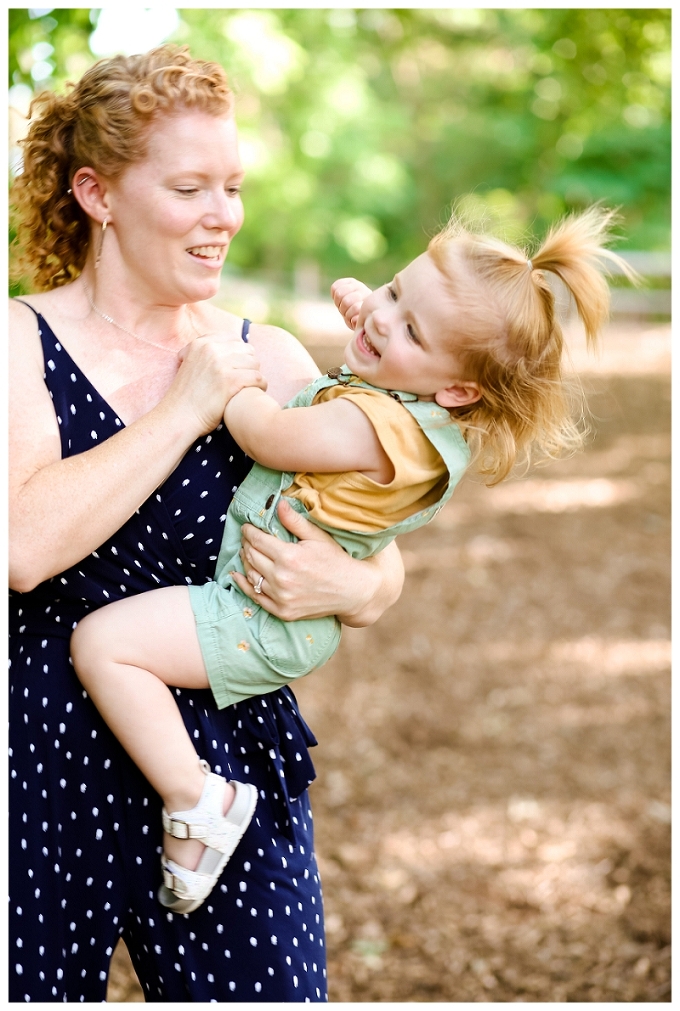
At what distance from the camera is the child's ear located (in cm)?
178

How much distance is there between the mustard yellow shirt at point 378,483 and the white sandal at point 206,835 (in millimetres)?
493

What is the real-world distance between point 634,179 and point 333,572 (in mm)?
20999

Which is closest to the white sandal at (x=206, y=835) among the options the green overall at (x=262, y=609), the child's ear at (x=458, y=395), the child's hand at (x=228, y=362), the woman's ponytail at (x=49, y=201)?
the green overall at (x=262, y=609)

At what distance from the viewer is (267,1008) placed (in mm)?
1828

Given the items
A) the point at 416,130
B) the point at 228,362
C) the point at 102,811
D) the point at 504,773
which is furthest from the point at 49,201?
the point at 416,130

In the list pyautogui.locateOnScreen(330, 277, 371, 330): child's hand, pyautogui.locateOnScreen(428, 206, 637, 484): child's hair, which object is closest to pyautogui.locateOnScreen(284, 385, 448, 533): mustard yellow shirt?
pyautogui.locateOnScreen(428, 206, 637, 484): child's hair

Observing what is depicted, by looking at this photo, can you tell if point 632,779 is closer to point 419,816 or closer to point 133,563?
point 419,816

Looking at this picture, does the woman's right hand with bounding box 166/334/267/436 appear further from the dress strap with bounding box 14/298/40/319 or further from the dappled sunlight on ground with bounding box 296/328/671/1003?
the dappled sunlight on ground with bounding box 296/328/671/1003

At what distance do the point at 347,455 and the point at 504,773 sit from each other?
3.52m

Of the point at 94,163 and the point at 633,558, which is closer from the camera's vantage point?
the point at 94,163

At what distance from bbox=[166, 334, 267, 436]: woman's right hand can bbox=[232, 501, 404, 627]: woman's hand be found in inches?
8.2

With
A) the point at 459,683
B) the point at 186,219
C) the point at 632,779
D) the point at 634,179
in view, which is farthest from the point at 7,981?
the point at 634,179

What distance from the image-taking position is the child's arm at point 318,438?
171cm

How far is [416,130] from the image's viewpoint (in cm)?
2467
